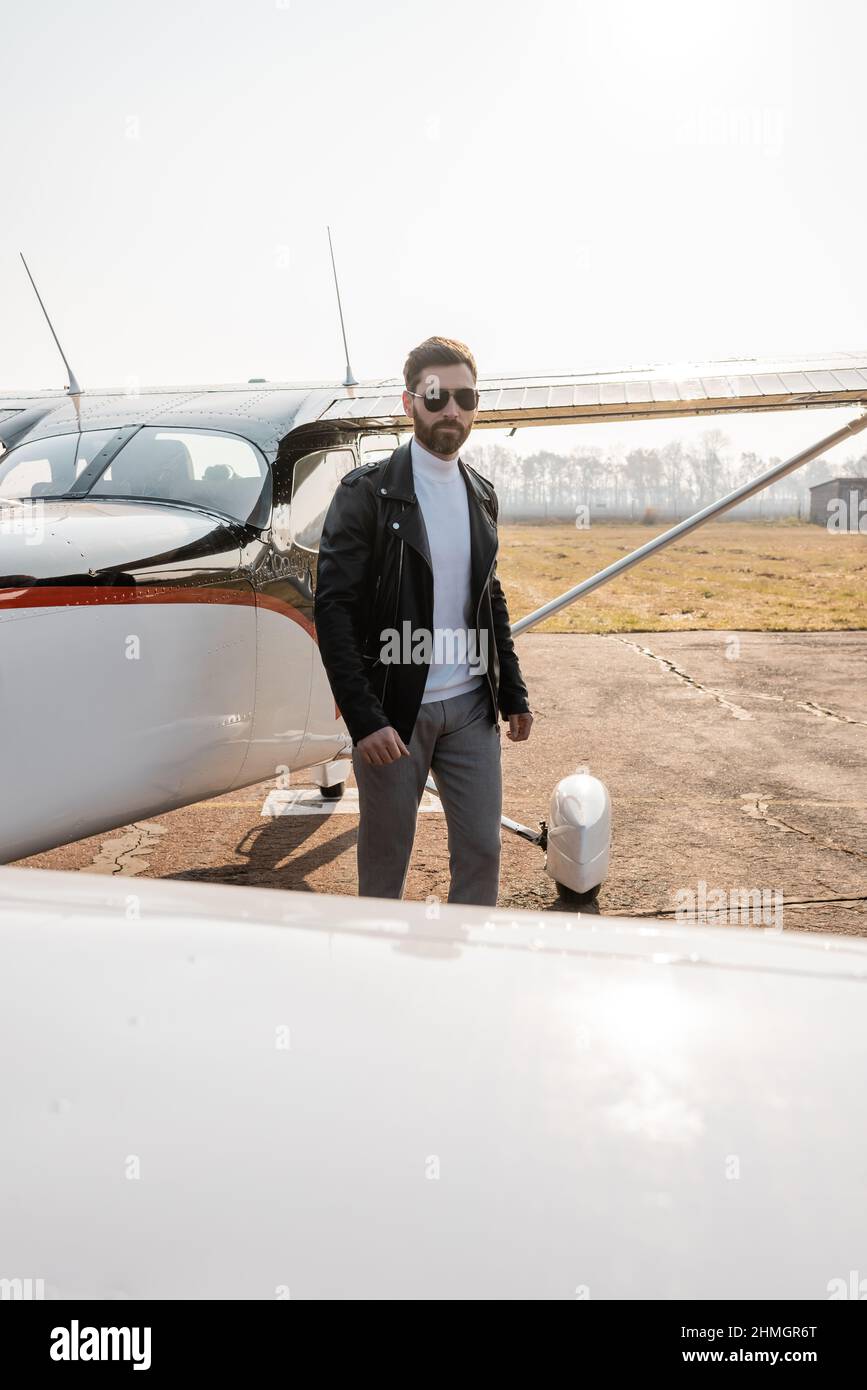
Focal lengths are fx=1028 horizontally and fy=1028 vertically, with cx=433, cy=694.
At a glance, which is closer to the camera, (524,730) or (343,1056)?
(343,1056)

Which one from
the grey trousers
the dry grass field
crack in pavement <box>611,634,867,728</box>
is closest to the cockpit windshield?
the grey trousers

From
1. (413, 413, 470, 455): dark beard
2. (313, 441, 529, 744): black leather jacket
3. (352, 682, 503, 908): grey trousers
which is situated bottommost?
(352, 682, 503, 908): grey trousers

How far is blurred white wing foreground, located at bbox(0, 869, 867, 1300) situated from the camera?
0.61 m

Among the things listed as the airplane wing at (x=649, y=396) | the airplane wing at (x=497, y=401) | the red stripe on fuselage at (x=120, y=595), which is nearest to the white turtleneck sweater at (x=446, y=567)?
the red stripe on fuselage at (x=120, y=595)

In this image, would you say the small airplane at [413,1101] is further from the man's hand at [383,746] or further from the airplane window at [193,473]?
the airplane window at [193,473]

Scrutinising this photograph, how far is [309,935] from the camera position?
0.98 m

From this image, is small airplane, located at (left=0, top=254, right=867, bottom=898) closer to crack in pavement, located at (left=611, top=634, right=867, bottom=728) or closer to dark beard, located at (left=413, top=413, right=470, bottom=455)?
dark beard, located at (left=413, top=413, right=470, bottom=455)

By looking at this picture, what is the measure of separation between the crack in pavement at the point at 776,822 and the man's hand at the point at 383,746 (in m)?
3.27

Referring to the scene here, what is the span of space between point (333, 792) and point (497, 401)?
9.15 feet

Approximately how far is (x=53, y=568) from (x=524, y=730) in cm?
140

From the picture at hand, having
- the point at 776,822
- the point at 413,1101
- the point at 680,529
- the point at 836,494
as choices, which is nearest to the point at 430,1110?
the point at 413,1101

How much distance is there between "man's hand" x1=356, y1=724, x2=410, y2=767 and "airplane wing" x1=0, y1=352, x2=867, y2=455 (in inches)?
67.7
